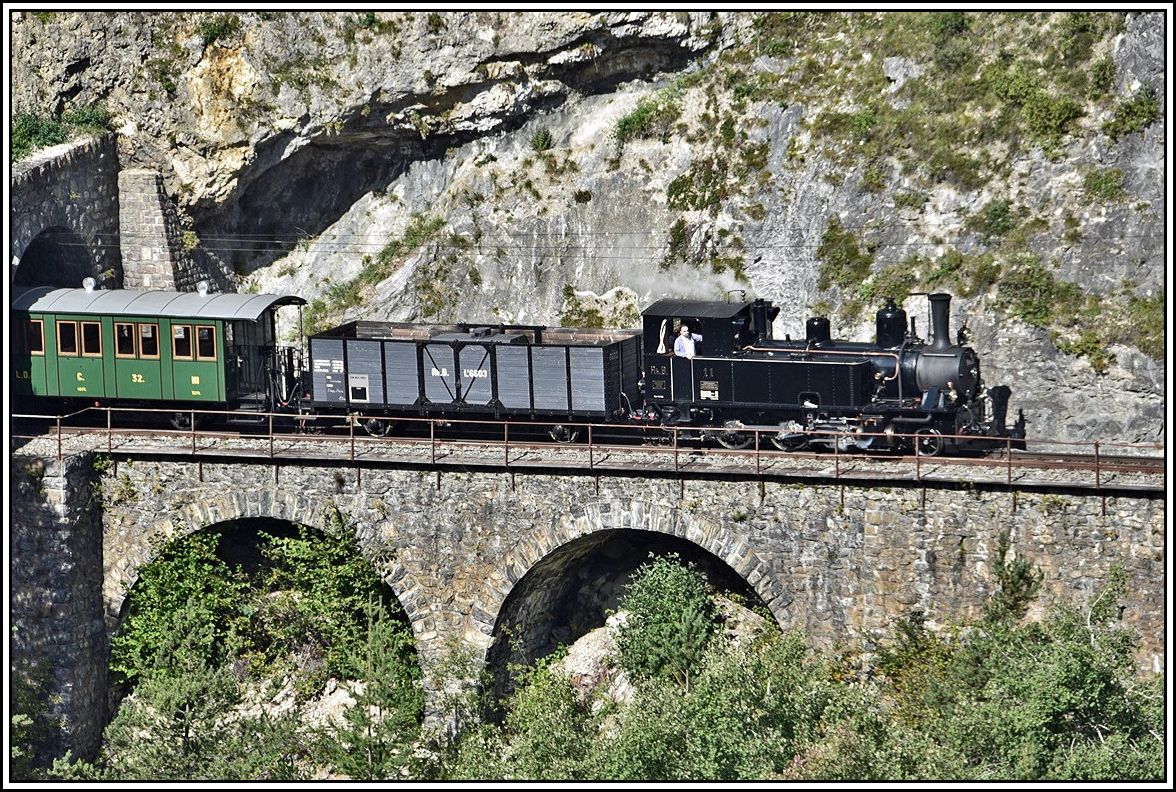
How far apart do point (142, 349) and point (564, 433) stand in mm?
10735

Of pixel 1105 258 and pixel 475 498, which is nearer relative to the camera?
pixel 475 498

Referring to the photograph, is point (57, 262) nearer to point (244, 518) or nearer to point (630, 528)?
point (244, 518)

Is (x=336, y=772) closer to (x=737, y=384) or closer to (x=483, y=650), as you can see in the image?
(x=483, y=650)

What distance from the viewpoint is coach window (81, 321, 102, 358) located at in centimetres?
3994

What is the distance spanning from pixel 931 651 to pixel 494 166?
19.8 metres

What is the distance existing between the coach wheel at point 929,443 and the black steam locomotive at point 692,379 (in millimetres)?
62

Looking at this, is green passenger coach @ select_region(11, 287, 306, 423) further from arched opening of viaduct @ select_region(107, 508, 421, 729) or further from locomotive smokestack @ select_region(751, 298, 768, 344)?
locomotive smokestack @ select_region(751, 298, 768, 344)

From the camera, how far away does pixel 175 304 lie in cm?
4031

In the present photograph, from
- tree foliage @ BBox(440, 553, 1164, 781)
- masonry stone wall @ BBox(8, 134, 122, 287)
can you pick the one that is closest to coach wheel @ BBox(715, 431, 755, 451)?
tree foliage @ BBox(440, 553, 1164, 781)

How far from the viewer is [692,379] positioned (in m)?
37.9

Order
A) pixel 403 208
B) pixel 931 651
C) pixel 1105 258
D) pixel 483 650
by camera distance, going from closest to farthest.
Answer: pixel 931 651 < pixel 483 650 < pixel 1105 258 < pixel 403 208

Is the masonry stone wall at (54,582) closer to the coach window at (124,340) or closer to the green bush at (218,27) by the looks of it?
the coach window at (124,340)

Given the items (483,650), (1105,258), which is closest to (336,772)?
(483,650)

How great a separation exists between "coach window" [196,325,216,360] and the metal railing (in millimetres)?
1464
